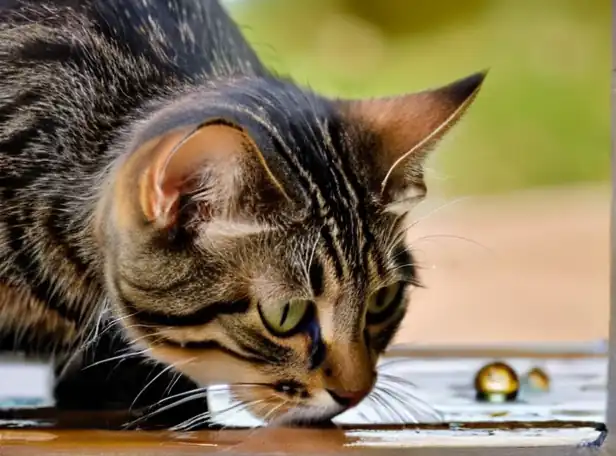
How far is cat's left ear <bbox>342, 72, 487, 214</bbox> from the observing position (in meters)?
0.70

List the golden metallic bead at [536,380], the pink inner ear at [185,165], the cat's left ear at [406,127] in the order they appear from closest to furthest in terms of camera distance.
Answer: the pink inner ear at [185,165]
the cat's left ear at [406,127]
the golden metallic bead at [536,380]

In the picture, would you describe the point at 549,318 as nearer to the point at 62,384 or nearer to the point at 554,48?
the point at 554,48

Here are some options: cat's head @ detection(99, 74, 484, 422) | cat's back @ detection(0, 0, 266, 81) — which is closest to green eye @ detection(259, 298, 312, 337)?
cat's head @ detection(99, 74, 484, 422)

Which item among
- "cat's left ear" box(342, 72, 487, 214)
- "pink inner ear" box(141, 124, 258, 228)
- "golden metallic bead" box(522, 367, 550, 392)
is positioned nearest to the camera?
"pink inner ear" box(141, 124, 258, 228)

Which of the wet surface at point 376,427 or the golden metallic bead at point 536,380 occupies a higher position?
the golden metallic bead at point 536,380

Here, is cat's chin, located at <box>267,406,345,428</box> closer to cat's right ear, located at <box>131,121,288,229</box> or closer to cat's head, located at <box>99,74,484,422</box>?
cat's head, located at <box>99,74,484,422</box>

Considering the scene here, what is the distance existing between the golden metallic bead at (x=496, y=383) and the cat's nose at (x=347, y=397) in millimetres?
178

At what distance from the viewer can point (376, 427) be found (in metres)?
0.66

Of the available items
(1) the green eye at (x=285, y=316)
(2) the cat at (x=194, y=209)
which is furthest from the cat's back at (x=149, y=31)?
(1) the green eye at (x=285, y=316)

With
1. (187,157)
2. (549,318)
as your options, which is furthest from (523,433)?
(187,157)

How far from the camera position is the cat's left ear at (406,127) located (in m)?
0.70

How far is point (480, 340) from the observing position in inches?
33.7

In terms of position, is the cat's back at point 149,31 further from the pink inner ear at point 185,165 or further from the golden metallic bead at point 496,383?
the golden metallic bead at point 496,383

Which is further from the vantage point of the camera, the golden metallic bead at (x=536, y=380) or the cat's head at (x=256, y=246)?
the golden metallic bead at (x=536, y=380)
